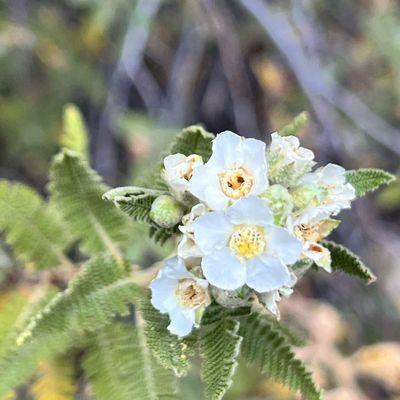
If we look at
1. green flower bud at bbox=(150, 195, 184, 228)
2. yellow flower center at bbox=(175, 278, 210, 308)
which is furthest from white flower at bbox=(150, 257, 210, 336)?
green flower bud at bbox=(150, 195, 184, 228)

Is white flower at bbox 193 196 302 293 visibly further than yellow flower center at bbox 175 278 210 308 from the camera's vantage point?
No

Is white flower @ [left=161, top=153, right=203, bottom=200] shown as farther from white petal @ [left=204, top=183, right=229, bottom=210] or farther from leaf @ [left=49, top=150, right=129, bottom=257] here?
leaf @ [left=49, top=150, right=129, bottom=257]

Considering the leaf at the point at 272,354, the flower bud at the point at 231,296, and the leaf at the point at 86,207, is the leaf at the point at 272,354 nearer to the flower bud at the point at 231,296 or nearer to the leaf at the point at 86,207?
the flower bud at the point at 231,296

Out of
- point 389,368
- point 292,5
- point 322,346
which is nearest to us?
point 389,368

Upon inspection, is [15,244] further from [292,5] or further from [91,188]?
[292,5]

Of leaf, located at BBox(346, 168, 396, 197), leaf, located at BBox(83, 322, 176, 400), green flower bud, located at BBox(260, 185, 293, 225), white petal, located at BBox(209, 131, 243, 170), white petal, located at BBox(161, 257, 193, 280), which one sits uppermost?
white petal, located at BBox(209, 131, 243, 170)

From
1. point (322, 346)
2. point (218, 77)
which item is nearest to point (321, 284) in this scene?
point (322, 346)
